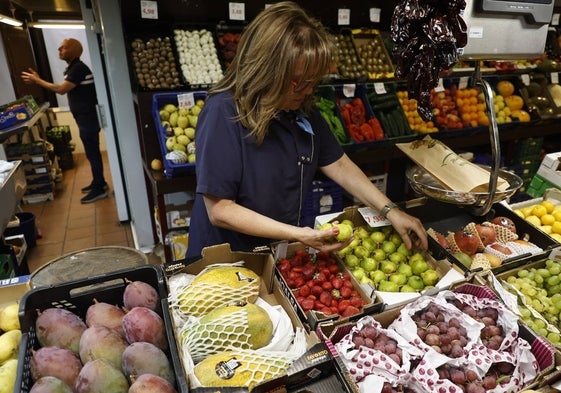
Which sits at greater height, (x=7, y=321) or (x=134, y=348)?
(x=134, y=348)

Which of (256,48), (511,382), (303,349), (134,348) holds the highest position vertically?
(256,48)

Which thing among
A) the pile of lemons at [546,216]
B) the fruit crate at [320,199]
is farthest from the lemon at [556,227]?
the fruit crate at [320,199]

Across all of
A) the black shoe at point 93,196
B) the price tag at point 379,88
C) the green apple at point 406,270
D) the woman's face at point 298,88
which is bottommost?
the black shoe at point 93,196

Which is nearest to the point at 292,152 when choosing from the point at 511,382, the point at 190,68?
the point at 511,382

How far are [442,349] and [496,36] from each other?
0.97m

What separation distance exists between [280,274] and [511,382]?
0.78 meters

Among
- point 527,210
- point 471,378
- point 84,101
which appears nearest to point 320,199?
point 527,210

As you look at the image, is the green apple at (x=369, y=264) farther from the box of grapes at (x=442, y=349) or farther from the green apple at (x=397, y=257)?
the box of grapes at (x=442, y=349)

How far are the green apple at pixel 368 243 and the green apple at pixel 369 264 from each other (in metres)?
0.06

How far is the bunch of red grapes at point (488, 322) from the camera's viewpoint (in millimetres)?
1228

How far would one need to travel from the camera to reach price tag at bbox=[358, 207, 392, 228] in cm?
177

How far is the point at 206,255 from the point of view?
144cm

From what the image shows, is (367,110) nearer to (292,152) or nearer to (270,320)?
Answer: (292,152)

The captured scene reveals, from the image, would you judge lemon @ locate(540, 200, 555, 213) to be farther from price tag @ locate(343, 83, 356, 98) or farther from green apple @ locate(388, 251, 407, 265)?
price tag @ locate(343, 83, 356, 98)
